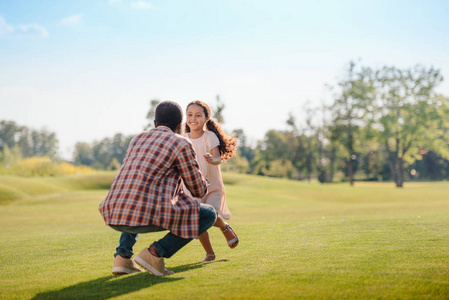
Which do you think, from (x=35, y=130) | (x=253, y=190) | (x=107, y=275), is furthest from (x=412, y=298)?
(x=35, y=130)

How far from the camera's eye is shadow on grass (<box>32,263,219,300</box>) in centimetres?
381

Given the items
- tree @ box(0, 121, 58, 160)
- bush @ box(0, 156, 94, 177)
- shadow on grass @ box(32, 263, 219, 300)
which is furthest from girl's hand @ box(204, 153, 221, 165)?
tree @ box(0, 121, 58, 160)

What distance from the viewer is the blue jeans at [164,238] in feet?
15.0

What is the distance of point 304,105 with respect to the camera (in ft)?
228

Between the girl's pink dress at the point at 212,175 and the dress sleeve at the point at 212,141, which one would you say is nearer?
the girl's pink dress at the point at 212,175

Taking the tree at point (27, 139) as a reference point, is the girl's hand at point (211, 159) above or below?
below

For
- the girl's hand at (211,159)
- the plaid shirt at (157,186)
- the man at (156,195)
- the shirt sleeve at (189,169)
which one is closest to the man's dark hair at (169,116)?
the man at (156,195)

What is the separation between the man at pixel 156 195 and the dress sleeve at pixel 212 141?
1350 millimetres

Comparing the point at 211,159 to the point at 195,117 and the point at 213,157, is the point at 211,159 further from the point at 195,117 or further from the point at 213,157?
the point at 195,117

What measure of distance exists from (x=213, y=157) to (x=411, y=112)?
5681 centimetres

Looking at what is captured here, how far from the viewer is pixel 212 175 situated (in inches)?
239

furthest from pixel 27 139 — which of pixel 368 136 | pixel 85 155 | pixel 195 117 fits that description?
pixel 195 117

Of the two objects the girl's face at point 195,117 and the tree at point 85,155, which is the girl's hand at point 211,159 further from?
the tree at point 85,155

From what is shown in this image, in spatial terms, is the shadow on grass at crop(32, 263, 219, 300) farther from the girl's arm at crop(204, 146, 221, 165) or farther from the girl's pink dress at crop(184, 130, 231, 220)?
the girl's arm at crop(204, 146, 221, 165)
